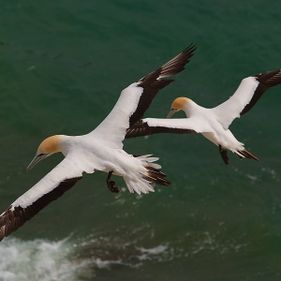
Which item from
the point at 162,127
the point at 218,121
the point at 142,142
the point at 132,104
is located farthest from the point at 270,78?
the point at 142,142

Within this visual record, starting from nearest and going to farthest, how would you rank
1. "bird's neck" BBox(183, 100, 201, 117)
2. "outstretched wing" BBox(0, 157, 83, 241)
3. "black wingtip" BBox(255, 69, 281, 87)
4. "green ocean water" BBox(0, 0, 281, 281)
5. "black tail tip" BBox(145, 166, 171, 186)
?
"outstretched wing" BBox(0, 157, 83, 241), "black tail tip" BBox(145, 166, 171, 186), "bird's neck" BBox(183, 100, 201, 117), "black wingtip" BBox(255, 69, 281, 87), "green ocean water" BBox(0, 0, 281, 281)

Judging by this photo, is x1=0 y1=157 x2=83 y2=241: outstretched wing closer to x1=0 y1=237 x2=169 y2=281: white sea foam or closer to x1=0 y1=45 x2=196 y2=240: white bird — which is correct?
x1=0 y1=45 x2=196 y2=240: white bird

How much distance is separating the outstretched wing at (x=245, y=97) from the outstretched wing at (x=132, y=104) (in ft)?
3.58

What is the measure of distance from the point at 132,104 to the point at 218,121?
1637 mm

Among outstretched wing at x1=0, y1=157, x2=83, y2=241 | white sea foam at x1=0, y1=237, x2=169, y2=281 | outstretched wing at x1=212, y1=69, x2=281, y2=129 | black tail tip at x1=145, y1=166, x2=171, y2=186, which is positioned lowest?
white sea foam at x1=0, y1=237, x2=169, y2=281

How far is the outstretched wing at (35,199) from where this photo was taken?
10789mm

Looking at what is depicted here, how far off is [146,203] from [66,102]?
4.92m

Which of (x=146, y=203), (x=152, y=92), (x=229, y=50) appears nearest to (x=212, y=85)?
(x=229, y=50)

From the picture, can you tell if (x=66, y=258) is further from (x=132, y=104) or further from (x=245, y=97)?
(x=132, y=104)

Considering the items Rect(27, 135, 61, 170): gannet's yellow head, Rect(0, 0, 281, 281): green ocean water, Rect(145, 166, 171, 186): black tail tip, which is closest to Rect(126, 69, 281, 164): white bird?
Rect(27, 135, 61, 170): gannet's yellow head

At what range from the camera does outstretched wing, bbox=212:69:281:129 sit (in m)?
13.7

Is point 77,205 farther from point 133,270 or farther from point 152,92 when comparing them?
point 152,92

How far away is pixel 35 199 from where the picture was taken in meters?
10.9

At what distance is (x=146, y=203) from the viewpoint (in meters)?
19.5
